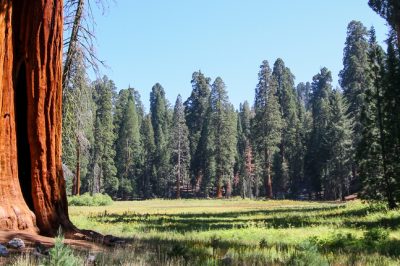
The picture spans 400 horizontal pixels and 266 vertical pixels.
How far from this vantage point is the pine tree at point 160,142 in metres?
92.2

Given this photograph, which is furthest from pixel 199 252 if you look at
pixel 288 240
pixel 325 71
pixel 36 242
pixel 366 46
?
pixel 325 71

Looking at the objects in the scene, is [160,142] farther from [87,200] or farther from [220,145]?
[87,200]

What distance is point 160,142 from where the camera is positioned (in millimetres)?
98562

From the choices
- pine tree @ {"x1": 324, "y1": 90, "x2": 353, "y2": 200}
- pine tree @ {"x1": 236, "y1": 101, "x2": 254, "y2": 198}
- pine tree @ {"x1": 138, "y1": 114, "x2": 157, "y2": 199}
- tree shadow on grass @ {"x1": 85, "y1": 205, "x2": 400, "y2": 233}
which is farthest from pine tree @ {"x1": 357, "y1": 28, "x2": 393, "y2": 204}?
pine tree @ {"x1": 138, "y1": 114, "x2": 157, "y2": 199}

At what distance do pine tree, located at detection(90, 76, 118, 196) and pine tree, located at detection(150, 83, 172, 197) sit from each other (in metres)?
12.2

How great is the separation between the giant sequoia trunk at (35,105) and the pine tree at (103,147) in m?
64.9

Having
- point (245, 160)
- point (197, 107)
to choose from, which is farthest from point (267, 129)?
point (197, 107)

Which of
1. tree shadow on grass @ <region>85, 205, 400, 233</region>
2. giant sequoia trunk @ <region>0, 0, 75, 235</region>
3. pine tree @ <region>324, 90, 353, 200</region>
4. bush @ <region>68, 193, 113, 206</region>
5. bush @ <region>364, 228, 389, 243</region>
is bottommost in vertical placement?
tree shadow on grass @ <region>85, 205, 400, 233</region>

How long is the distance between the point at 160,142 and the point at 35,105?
294 feet

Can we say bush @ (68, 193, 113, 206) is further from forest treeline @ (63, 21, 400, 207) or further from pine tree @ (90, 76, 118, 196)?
pine tree @ (90, 76, 118, 196)

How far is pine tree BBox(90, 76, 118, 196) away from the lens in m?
75.9

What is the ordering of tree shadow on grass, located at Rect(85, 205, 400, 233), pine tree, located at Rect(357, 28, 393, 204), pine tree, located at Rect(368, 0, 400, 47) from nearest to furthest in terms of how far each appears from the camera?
tree shadow on grass, located at Rect(85, 205, 400, 233) → pine tree, located at Rect(368, 0, 400, 47) → pine tree, located at Rect(357, 28, 393, 204)

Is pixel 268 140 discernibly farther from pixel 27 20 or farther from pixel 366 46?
pixel 27 20

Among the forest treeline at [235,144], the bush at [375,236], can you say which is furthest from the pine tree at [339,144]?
the bush at [375,236]
